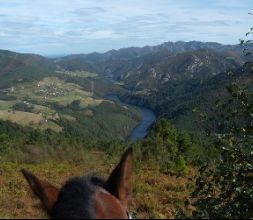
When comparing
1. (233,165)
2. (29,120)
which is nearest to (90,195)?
(233,165)

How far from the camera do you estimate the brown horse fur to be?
1.82m

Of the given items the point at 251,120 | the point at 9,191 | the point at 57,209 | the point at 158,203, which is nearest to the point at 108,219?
the point at 57,209

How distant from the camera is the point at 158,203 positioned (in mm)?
12422

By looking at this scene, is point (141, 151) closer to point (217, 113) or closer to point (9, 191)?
point (9, 191)

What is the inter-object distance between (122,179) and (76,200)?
0.29m

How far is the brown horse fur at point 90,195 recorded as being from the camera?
71.6 inches

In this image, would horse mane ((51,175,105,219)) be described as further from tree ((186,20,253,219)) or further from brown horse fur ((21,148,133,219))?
tree ((186,20,253,219))

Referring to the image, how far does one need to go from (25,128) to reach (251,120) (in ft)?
400

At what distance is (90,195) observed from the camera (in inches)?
75.2

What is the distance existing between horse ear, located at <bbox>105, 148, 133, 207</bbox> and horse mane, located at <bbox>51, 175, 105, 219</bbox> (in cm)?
5

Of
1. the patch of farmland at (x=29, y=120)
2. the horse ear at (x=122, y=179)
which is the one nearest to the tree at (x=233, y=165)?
the horse ear at (x=122, y=179)

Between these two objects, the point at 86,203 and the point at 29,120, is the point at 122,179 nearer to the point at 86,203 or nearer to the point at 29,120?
the point at 86,203

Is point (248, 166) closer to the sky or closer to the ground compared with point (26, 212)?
closer to the sky

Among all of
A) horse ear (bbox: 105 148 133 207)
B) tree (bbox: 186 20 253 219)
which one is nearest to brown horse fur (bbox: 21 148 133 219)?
horse ear (bbox: 105 148 133 207)
